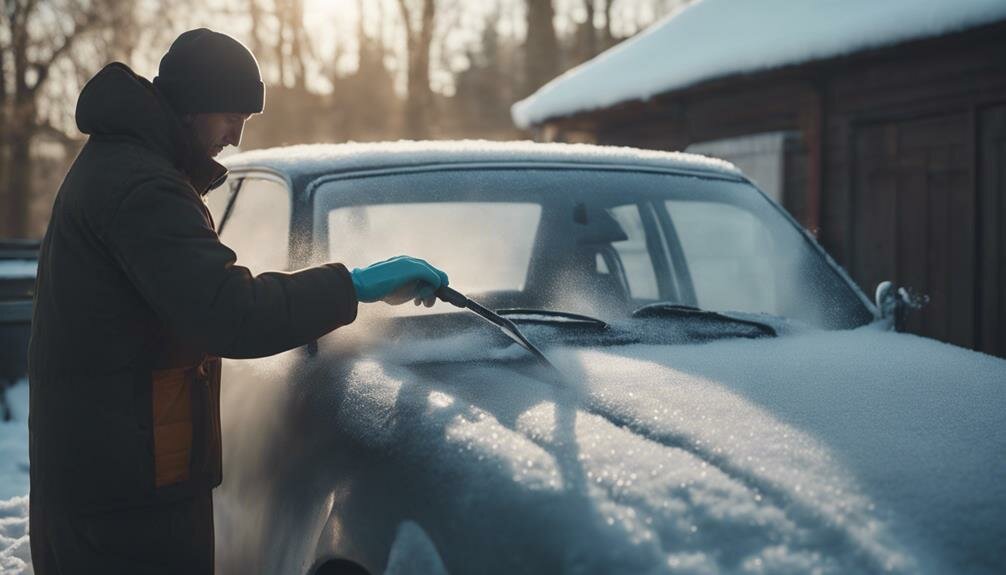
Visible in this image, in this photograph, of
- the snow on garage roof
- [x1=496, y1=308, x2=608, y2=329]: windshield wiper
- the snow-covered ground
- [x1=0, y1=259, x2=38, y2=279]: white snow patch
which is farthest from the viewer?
the snow on garage roof

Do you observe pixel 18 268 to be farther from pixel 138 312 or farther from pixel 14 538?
pixel 138 312

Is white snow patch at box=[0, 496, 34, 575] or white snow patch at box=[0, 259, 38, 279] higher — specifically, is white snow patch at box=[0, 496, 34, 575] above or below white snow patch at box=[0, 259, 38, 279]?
below

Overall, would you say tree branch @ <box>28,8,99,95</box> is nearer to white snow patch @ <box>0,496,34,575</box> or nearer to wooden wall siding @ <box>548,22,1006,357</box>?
wooden wall siding @ <box>548,22,1006,357</box>

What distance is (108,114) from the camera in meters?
2.29

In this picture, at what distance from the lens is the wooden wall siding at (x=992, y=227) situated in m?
8.19

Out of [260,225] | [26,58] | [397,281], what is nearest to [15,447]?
[260,225]

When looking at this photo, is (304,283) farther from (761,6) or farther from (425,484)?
(761,6)

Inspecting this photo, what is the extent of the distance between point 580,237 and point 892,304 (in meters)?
0.95

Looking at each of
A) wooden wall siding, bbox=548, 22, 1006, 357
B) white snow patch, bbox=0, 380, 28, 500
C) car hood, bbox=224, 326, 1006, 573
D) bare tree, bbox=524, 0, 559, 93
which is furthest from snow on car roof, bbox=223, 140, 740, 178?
bare tree, bbox=524, 0, 559, 93

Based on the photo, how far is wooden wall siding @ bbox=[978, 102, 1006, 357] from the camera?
819 centimetres

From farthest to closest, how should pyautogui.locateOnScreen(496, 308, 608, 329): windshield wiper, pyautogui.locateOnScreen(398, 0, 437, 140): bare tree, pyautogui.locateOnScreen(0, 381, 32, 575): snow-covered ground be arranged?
1. pyautogui.locateOnScreen(398, 0, 437, 140): bare tree
2. pyautogui.locateOnScreen(0, 381, 32, 575): snow-covered ground
3. pyautogui.locateOnScreen(496, 308, 608, 329): windshield wiper

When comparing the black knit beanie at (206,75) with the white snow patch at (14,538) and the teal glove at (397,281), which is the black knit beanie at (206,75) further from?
the white snow patch at (14,538)

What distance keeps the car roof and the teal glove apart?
2.25 feet

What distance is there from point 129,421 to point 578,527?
1.10 m
